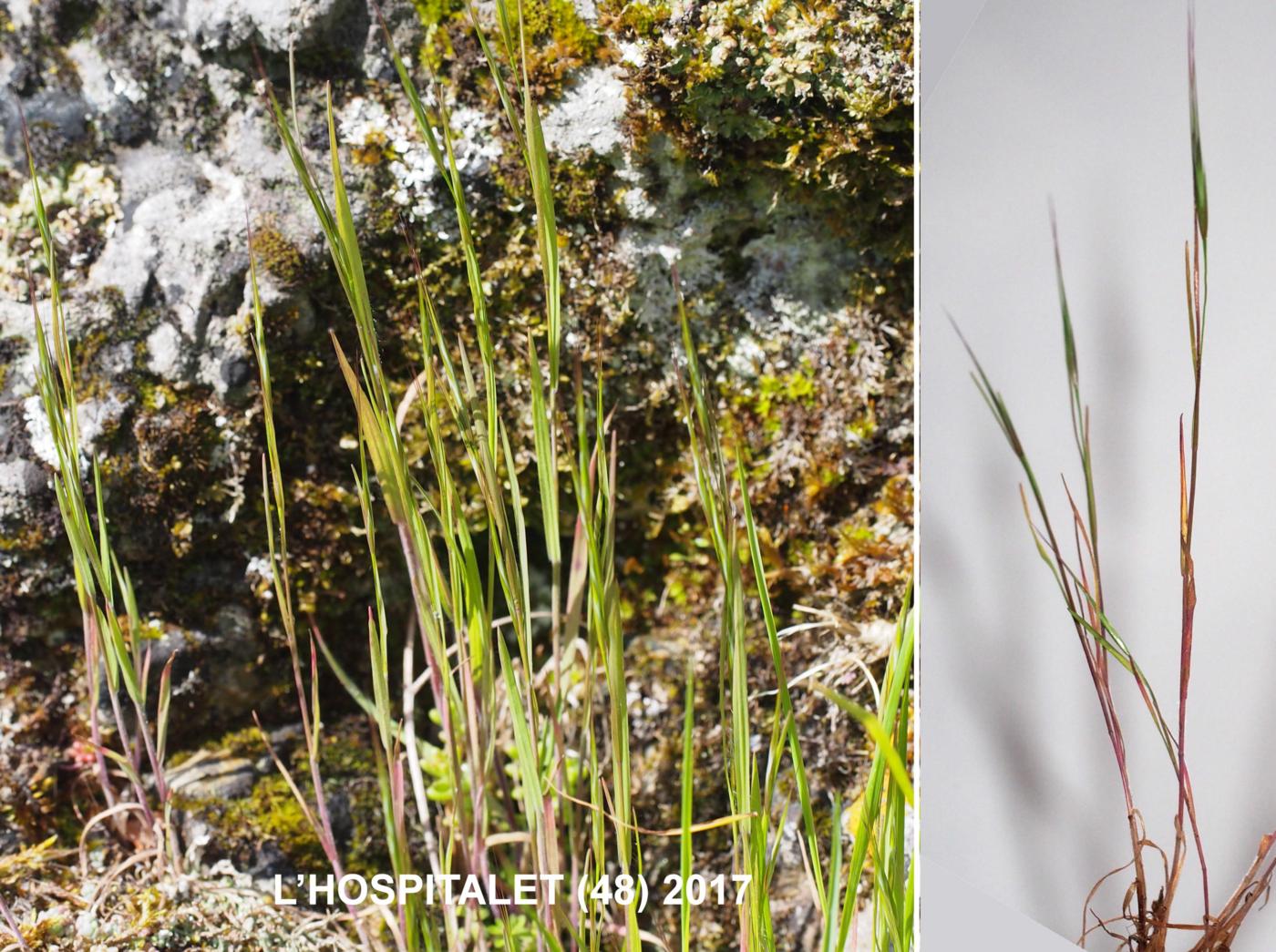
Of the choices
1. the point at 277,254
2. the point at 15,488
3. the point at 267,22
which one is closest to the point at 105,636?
the point at 15,488

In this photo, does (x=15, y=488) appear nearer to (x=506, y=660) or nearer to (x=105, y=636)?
(x=105, y=636)

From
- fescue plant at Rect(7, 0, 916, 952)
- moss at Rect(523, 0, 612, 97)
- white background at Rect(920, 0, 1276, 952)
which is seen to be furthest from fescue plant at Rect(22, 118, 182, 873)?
white background at Rect(920, 0, 1276, 952)

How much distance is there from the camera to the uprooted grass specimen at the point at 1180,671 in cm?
49

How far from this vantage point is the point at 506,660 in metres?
0.57

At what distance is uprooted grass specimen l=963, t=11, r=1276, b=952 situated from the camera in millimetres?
491

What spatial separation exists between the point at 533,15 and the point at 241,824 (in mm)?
862

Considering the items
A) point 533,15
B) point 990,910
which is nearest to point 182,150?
point 533,15

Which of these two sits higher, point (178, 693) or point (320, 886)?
point (178, 693)

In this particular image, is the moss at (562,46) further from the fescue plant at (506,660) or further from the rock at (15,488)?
the rock at (15,488)

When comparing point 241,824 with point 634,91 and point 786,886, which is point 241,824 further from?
point 634,91

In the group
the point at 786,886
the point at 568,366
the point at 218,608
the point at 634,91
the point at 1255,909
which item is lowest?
the point at 786,886

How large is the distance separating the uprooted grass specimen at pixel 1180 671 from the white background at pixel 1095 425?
1 centimetres

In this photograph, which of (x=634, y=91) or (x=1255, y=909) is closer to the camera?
(x=1255, y=909)

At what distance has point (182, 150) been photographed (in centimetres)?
74
